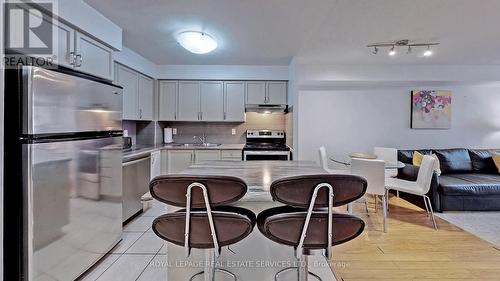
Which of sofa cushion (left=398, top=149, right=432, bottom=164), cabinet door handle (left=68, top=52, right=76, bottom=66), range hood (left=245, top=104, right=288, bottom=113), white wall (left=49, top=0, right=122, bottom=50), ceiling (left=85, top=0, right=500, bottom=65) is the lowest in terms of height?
sofa cushion (left=398, top=149, right=432, bottom=164)

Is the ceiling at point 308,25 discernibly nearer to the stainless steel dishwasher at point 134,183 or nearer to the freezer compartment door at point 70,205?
the freezer compartment door at point 70,205

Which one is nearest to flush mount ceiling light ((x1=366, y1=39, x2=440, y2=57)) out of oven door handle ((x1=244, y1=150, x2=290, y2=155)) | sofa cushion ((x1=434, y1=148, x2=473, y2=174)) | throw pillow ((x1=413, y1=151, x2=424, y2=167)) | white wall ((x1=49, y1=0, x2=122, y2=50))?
throw pillow ((x1=413, y1=151, x2=424, y2=167))

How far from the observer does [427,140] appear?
528 cm

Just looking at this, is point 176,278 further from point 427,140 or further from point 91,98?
point 427,140

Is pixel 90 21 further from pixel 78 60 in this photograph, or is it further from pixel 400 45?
pixel 400 45

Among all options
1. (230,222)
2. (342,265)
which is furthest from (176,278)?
(342,265)

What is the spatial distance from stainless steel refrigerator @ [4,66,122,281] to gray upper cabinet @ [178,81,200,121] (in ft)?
8.11

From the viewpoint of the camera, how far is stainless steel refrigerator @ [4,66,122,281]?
1643 millimetres

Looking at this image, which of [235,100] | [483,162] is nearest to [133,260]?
[235,100]

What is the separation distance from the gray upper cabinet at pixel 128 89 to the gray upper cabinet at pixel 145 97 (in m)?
0.14

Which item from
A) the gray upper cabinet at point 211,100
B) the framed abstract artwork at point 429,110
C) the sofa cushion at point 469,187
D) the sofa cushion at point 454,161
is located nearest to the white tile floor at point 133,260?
the gray upper cabinet at point 211,100

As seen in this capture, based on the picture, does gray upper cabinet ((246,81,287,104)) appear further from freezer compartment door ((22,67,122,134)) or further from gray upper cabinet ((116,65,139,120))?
freezer compartment door ((22,67,122,134))

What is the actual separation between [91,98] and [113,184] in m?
0.83

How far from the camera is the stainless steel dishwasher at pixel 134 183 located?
10.5 feet
